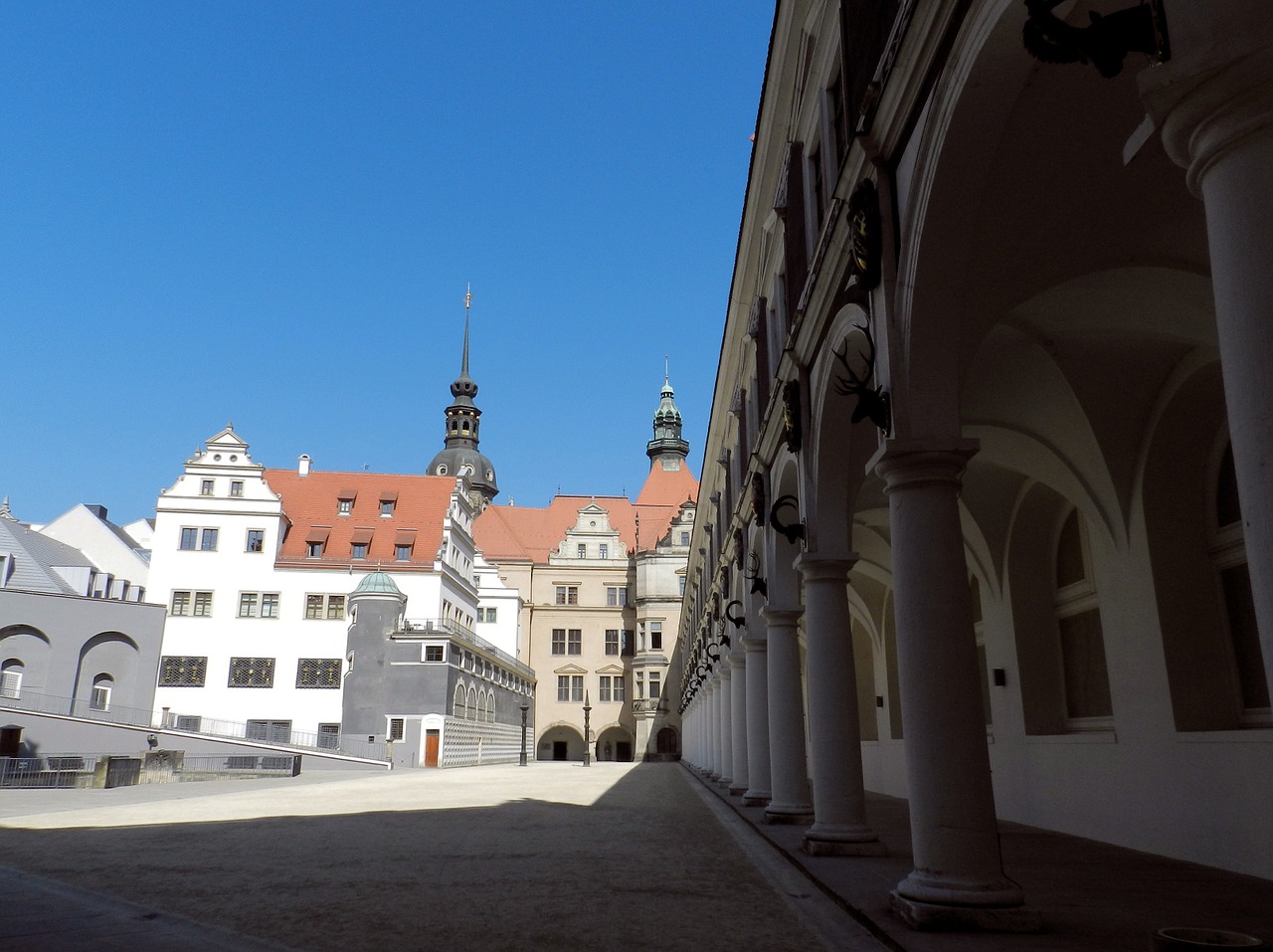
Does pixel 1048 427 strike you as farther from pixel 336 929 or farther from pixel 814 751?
pixel 336 929

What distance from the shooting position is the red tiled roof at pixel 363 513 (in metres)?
56.4

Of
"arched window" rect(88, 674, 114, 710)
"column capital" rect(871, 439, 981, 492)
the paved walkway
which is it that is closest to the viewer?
the paved walkway

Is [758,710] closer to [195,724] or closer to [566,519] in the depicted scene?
[195,724]

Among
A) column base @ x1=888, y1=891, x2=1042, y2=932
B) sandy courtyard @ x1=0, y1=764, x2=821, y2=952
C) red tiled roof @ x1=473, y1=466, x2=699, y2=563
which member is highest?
red tiled roof @ x1=473, y1=466, x2=699, y2=563

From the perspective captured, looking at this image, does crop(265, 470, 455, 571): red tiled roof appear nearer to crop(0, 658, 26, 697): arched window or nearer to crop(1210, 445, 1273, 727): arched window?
crop(0, 658, 26, 697): arched window

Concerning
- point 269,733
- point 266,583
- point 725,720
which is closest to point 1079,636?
point 725,720

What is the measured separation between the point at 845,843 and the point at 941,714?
411 cm

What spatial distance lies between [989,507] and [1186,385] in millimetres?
4701

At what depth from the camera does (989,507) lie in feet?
49.4

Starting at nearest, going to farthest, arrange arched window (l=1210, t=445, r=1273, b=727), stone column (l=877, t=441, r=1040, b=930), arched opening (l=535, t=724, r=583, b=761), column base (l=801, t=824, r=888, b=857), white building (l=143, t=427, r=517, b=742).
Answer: stone column (l=877, t=441, r=1040, b=930) < arched window (l=1210, t=445, r=1273, b=727) < column base (l=801, t=824, r=888, b=857) < white building (l=143, t=427, r=517, b=742) < arched opening (l=535, t=724, r=583, b=761)

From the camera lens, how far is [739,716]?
21.6 metres

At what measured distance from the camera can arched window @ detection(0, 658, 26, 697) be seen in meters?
46.1

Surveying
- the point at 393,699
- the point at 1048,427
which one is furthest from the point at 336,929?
the point at 393,699

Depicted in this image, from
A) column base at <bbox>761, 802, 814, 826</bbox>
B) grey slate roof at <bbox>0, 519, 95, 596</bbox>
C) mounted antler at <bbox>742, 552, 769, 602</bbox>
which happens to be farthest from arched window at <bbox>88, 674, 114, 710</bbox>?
column base at <bbox>761, 802, 814, 826</bbox>
